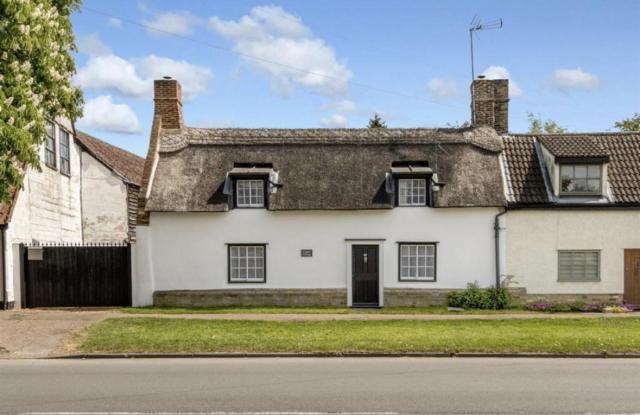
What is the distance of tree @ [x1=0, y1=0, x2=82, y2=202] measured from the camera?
11234 mm

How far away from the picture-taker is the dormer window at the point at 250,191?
2034cm

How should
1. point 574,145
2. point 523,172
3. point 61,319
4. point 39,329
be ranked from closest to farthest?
point 39,329
point 61,319
point 574,145
point 523,172

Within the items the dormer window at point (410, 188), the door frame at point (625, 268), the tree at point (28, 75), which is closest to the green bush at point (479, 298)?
the dormer window at point (410, 188)

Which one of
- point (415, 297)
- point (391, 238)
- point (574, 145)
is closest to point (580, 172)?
point (574, 145)

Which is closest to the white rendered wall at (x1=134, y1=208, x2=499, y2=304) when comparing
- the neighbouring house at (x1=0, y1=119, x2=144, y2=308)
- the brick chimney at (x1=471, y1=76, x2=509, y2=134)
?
the neighbouring house at (x1=0, y1=119, x2=144, y2=308)

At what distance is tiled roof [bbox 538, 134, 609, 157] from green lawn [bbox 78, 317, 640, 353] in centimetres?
668

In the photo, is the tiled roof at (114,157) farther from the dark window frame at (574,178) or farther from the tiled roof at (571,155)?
the dark window frame at (574,178)

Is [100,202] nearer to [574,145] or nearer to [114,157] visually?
[114,157]

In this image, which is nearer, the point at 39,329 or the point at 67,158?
the point at 39,329

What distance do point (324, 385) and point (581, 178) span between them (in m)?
15.3

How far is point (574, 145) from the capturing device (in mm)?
20625

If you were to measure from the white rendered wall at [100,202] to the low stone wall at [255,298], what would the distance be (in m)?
7.40

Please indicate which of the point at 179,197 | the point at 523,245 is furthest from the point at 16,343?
the point at 523,245

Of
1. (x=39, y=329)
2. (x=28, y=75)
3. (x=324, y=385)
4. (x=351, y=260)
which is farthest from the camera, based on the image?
(x=351, y=260)
